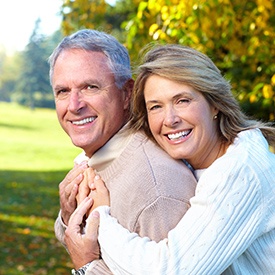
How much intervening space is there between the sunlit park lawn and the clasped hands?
6.17 meters

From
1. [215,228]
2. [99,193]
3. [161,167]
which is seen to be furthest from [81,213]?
[215,228]

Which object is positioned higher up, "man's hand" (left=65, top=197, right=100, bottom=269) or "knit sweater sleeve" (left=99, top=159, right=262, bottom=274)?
"knit sweater sleeve" (left=99, top=159, right=262, bottom=274)

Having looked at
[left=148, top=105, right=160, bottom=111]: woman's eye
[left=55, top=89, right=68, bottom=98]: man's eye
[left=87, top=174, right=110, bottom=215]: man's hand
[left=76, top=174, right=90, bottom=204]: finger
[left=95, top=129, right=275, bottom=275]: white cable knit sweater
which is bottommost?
[left=76, top=174, right=90, bottom=204]: finger

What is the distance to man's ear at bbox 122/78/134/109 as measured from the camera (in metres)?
2.81

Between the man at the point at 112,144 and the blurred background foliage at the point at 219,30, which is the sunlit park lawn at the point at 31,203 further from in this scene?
the man at the point at 112,144

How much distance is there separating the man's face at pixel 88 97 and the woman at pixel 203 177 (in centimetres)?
13

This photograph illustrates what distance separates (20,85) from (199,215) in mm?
68982

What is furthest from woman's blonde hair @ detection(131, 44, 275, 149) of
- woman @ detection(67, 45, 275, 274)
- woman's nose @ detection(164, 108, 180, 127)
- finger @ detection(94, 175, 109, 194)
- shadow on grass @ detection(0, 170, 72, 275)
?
shadow on grass @ detection(0, 170, 72, 275)

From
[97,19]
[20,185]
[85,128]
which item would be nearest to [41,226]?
[97,19]

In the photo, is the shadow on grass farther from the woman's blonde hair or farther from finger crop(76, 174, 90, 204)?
the woman's blonde hair

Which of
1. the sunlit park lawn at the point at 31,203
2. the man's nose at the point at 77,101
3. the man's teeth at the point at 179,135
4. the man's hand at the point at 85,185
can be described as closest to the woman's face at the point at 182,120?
the man's teeth at the point at 179,135

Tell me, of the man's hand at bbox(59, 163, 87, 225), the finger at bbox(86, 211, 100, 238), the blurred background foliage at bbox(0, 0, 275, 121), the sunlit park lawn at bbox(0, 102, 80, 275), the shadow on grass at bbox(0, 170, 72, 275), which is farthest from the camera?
the sunlit park lawn at bbox(0, 102, 80, 275)

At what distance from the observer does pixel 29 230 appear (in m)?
11.6

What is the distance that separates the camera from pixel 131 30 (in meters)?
5.71
